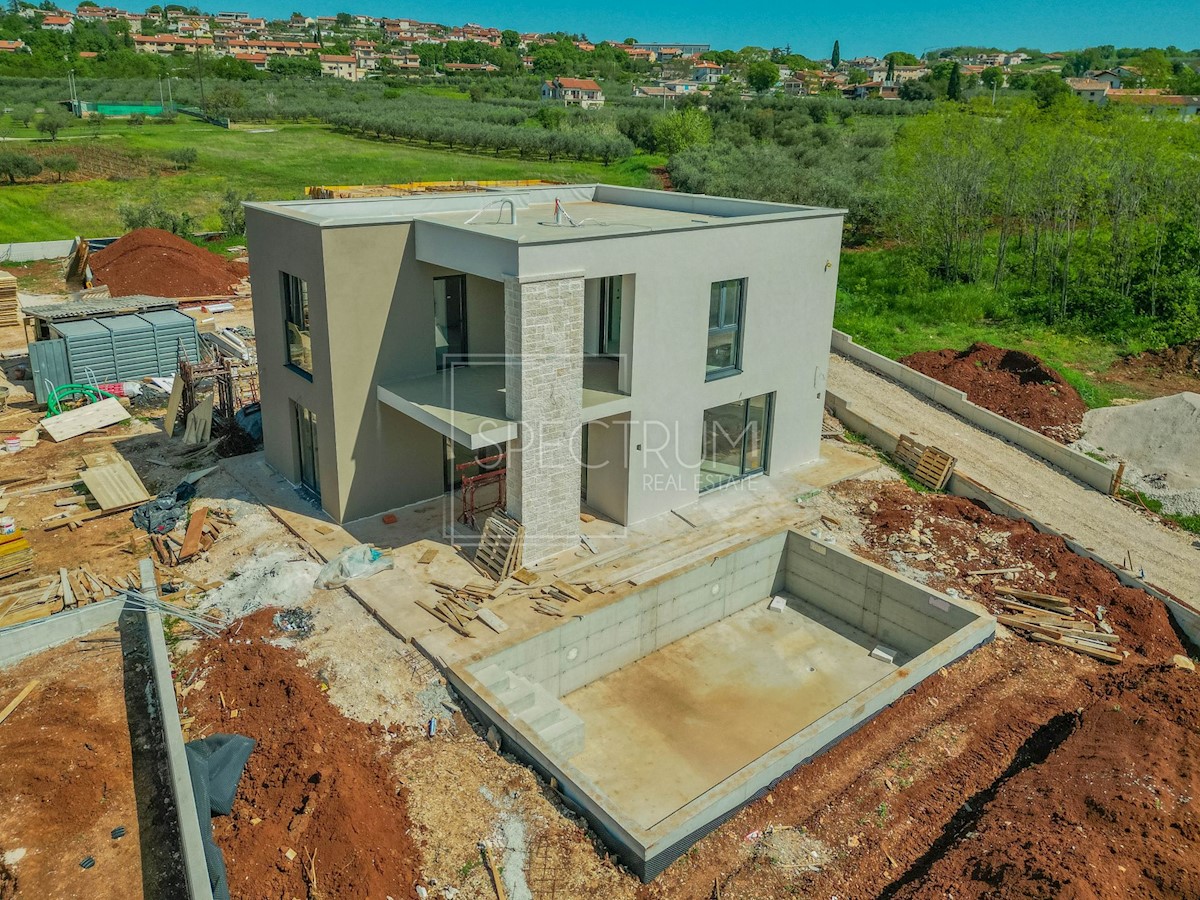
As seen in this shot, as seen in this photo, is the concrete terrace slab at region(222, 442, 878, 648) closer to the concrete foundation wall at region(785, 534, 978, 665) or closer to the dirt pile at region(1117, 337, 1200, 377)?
the concrete foundation wall at region(785, 534, 978, 665)

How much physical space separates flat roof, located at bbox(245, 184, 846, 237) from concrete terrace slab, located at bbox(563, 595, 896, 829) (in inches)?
310

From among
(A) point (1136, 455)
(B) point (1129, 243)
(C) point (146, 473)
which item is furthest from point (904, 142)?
(C) point (146, 473)

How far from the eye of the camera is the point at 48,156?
5688 centimetres

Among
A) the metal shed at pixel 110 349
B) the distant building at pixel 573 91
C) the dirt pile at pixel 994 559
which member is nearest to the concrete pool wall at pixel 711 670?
the dirt pile at pixel 994 559

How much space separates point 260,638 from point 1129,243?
32049 mm

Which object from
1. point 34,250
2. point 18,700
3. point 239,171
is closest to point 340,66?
point 239,171

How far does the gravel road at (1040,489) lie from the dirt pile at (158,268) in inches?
997

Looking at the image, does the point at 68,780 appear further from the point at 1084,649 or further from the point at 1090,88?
the point at 1090,88

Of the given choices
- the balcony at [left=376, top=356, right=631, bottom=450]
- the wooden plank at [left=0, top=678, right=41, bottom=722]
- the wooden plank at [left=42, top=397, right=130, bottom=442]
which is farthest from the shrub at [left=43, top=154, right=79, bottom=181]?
the wooden plank at [left=0, top=678, right=41, bottom=722]

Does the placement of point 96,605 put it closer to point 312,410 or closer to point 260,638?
point 260,638

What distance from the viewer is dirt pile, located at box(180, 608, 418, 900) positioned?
9820mm

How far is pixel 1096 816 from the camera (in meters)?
11.1

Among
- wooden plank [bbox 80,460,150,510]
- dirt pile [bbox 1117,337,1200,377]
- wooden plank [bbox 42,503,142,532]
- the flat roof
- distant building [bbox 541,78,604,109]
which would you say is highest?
distant building [bbox 541,78,604,109]

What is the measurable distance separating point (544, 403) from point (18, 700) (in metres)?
9.08
